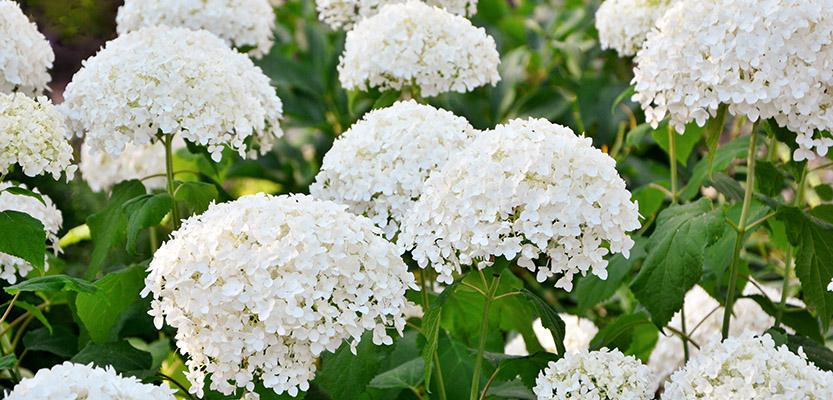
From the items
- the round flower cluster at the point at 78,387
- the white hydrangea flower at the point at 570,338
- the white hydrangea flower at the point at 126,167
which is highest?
the round flower cluster at the point at 78,387

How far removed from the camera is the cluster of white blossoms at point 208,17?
289 centimetres

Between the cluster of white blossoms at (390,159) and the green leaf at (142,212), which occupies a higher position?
the cluster of white blossoms at (390,159)

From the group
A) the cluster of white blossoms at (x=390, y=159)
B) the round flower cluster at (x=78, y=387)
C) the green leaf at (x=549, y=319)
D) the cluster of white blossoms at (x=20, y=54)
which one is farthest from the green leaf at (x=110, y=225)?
the green leaf at (x=549, y=319)

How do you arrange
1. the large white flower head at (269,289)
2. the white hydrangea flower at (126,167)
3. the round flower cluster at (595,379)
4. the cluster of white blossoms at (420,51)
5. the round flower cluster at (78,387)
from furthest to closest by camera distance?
the white hydrangea flower at (126,167) → the cluster of white blossoms at (420,51) → the round flower cluster at (595,379) → the large white flower head at (269,289) → the round flower cluster at (78,387)

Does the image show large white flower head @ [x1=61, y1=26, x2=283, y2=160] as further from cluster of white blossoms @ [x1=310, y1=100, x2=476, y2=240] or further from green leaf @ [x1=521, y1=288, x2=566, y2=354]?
green leaf @ [x1=521, y1=288, x2=566, y2=354]

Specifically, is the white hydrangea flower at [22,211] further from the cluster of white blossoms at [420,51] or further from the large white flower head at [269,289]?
the cluster of white blossoms at [420,51]

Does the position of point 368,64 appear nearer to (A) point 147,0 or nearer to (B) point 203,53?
(B) point 203,53

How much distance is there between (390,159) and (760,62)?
0.90 meters

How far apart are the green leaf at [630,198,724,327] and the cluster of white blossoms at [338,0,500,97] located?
0.79m

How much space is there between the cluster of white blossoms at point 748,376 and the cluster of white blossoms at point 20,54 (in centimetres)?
188

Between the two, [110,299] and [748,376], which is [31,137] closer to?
[110,299]

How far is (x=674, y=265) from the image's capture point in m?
2.28

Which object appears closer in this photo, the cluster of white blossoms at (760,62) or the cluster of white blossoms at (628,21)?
the cluster of white blossoms at (760,62)

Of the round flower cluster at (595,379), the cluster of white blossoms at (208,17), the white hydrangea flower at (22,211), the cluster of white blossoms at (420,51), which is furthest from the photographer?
the cluster of white blossoms at (208,17)
